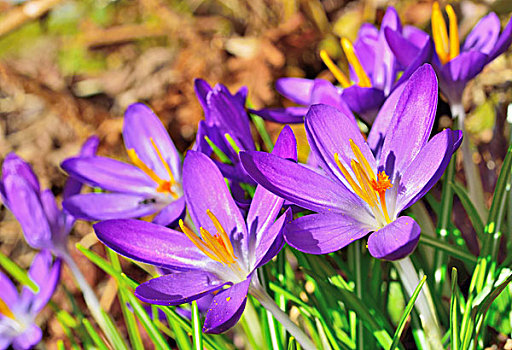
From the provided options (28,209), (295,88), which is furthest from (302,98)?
(28,209)

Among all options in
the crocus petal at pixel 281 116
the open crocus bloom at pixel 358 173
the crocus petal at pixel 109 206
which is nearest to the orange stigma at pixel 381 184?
the open crocus bloom at pixel 358 173

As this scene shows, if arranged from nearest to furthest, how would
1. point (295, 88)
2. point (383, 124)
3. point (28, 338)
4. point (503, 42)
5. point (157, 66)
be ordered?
point (383, 124) → point (503, 42) → point (28, 338) → point (295, 88) → point (157, 66)

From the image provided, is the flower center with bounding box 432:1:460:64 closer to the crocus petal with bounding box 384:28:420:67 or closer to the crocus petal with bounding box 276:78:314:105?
the crocus petal with bounding box 384:28:420:67

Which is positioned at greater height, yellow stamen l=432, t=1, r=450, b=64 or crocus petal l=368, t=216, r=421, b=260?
yellow stamen l=432, t=1, r=450, b=64

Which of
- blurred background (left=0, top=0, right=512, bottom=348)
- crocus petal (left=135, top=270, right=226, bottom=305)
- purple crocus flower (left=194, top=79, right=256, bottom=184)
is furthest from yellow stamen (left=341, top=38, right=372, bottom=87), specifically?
blurred background (left=0, top=0, right=512, bottom=348)

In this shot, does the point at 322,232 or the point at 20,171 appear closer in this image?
the point at 322,232

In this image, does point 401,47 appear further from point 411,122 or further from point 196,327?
point 196,327
